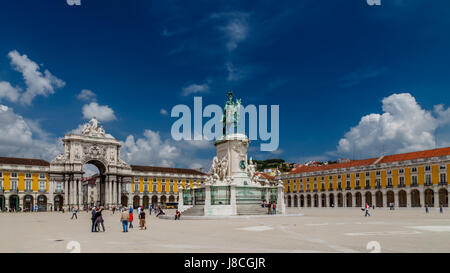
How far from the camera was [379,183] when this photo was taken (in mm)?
76438

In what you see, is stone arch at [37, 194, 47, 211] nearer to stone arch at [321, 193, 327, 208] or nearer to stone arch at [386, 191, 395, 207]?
stone arch at [321, 193, 327, 208]

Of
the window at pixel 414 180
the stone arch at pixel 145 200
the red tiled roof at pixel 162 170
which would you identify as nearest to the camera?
the window at pixel 414 180

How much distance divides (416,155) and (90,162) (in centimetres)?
6611

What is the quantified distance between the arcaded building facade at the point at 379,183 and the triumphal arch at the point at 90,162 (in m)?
40.6

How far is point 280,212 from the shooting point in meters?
33.4

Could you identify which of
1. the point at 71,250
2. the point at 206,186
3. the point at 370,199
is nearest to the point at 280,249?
the point at 71,250

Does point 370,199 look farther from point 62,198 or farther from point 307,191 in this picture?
point 62,198

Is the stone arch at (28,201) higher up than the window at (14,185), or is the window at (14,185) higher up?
the window at (14,185)

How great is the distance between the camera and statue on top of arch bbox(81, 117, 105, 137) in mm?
87562

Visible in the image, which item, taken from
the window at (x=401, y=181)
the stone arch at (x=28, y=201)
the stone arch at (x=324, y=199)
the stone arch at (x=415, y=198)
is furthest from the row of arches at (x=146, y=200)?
the stone arch at (x=415, y=198)

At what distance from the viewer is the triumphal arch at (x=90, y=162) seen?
8200 centimetres

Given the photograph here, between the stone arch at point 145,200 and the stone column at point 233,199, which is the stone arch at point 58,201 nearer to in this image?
the stone arch at point 145,200

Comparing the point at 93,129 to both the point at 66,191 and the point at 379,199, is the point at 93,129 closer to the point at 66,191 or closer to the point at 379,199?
the point at 66,191

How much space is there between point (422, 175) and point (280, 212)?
46.5 m
